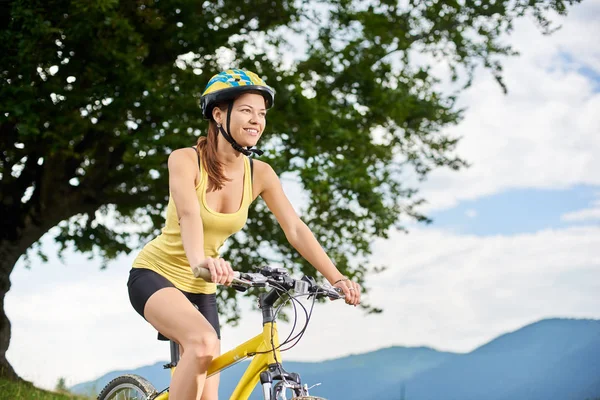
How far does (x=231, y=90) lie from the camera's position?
3.94m

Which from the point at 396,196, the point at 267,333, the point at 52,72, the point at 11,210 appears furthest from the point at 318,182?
the point at 267,333

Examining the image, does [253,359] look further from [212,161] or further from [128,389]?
[128,389]

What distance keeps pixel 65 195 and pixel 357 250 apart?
537cm

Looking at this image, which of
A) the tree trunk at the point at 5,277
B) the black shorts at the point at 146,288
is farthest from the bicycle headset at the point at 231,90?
the tree trunk at the point at 5,277

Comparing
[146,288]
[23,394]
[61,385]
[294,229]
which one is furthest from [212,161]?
[61,385]

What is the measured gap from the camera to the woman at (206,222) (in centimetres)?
372

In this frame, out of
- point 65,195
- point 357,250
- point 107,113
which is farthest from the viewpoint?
point 65,195

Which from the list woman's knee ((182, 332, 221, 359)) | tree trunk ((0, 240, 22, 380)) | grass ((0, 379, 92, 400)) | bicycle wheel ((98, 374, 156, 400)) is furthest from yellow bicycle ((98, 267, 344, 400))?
tree trunk ((0, 240, 22, 380))

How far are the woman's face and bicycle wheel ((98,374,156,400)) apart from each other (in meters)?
1.84

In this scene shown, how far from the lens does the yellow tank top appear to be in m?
3.99

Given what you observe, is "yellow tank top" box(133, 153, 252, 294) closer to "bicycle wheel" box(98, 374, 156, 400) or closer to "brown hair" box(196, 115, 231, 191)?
"brown hair" box(196, 115, 231, 191)

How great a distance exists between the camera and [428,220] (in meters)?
13.9

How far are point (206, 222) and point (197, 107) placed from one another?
303 inches

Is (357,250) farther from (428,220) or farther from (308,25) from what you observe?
(308,25)
